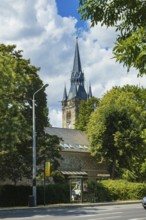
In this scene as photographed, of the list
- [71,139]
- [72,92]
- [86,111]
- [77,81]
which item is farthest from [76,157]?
[72,92]

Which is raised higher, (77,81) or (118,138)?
(77,81)

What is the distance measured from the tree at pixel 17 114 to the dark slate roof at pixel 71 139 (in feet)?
58.1

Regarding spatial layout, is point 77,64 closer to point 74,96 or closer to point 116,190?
point 74,96

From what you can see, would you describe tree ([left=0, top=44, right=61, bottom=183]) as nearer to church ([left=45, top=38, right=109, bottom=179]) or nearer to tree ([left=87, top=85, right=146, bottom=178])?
tree ([left=87, top=85, right=146, bottom=178])

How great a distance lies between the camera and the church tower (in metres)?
136

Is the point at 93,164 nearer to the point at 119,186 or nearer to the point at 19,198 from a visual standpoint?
the point at 119,186

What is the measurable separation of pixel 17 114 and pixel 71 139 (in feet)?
96.9

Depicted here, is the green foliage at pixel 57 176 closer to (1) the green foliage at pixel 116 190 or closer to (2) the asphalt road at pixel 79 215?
(1) the green foliage at pixel 116 190

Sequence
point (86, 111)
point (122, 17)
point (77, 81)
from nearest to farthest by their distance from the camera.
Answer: point (122, 17) < point (86, 111) < point (77, 81)

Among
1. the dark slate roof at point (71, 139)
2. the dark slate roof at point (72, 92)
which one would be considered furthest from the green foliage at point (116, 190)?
the dark slate roof at point (72, 92)

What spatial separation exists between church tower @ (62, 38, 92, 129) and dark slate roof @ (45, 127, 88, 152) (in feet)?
224

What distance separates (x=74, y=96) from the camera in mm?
141000

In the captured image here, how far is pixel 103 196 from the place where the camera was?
131 ft

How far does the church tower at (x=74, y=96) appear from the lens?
446 feet
